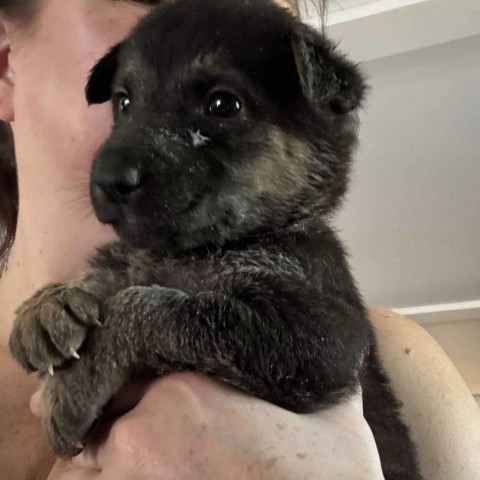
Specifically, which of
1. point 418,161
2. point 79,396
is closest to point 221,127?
point 79,396

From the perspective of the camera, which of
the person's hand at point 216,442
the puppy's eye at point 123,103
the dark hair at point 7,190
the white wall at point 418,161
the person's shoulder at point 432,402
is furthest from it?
the white wall at point 418,161

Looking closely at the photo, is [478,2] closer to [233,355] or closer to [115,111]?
[115,111]

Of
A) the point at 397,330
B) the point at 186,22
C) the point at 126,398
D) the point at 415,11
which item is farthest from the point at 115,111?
the point at 415,11

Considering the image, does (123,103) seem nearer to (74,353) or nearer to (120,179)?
(120,179)

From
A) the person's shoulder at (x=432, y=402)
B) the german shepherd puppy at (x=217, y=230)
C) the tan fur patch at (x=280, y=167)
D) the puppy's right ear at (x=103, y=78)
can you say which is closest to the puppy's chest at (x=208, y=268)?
the german shepherd puppy at (x=217, y=230)

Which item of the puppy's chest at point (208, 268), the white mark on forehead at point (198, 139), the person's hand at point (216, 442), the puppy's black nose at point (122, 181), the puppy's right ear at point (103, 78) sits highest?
the puppy's right ear at point (103, 78)

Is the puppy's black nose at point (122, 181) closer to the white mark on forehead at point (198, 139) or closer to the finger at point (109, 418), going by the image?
the white mark on forehead at point (198, 139)
